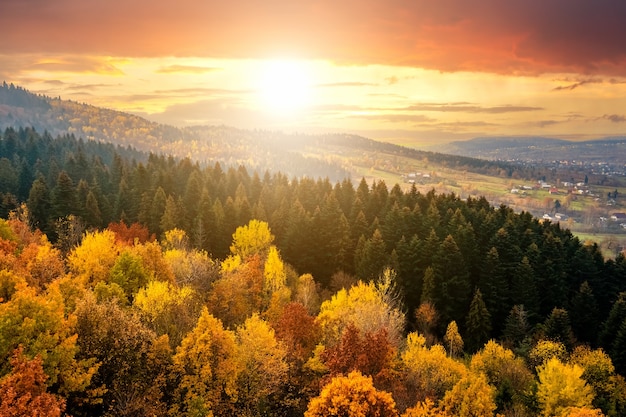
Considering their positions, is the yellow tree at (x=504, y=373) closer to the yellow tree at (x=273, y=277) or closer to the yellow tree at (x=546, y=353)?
the yellow tree at (x=546, y=353)

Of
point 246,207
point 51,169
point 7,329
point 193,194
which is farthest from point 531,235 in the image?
point 51,169

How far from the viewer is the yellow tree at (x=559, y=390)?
48.9 meters

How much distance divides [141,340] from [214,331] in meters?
5.63

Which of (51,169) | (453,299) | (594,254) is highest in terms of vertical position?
(51,169)

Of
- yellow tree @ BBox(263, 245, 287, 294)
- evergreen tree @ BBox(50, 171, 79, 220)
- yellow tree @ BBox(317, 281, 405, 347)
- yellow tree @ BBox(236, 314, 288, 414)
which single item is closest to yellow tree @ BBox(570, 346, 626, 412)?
yellow tree @ BBox(317, 281, 405, 347)

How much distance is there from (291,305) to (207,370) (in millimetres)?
15962

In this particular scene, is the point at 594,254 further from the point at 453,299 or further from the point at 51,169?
the point at 51,169

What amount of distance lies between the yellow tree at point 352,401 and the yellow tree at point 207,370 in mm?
8294

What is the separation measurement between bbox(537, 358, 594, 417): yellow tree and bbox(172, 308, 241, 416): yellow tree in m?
33.2

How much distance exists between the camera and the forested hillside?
3484cm

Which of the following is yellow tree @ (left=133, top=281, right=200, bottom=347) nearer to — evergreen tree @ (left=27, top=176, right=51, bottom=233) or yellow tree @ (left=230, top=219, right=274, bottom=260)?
yellow tree @ (left=230, top=219, right=274, bottom=260)

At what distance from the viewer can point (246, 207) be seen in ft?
309

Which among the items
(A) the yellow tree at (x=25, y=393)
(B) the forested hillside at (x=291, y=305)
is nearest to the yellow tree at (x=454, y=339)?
(B) the forested hillside at (x=291, y=305)

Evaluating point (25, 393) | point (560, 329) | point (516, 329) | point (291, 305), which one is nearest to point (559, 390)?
point (516, 329)
